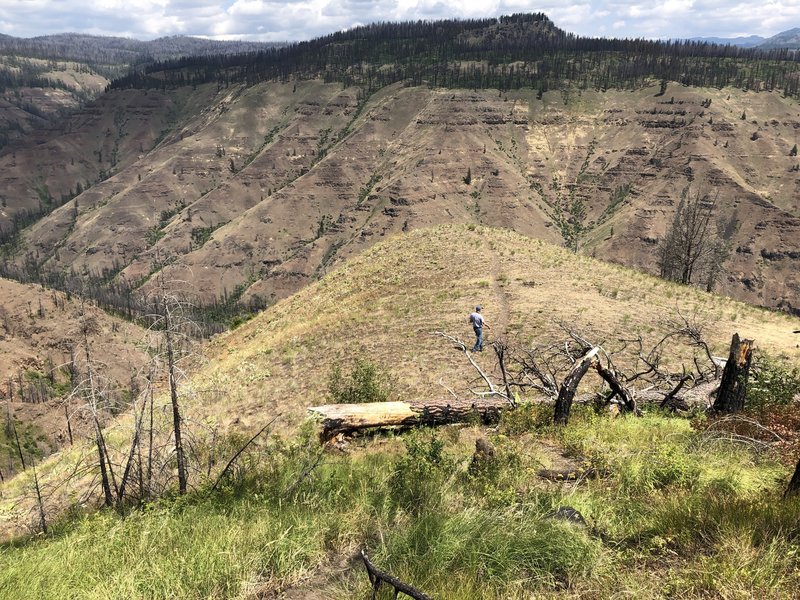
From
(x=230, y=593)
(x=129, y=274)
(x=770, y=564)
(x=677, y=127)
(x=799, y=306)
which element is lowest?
(x=129, y=274)

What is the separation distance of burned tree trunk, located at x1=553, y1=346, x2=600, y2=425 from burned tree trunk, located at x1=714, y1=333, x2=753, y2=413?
2493mm

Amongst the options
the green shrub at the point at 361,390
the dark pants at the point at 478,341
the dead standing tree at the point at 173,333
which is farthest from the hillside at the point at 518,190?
the dead standing tree at the point at 173,333

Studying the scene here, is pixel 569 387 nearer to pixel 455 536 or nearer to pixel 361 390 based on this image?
pixel 455 536

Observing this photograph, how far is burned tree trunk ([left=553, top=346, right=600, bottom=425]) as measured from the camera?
9.14 metres

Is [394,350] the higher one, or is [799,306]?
[394,350]

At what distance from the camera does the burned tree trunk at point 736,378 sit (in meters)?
9.15

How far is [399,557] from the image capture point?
4.45 m

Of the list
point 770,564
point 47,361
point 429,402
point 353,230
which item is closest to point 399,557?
point 770,564

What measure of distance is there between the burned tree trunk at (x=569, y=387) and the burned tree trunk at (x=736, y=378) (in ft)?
8.18

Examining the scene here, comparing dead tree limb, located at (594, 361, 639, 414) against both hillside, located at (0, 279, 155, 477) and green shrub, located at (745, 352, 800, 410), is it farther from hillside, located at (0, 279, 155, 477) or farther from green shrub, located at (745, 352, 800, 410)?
hillside, located at (0, 279, 155, 477)

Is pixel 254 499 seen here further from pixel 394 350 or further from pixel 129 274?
pixel 129 274

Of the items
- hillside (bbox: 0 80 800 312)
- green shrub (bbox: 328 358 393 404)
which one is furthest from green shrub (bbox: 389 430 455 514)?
A: hillside (bbox: 0 80 800 312)

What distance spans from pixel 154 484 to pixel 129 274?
201458mm

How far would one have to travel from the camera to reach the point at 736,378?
364 inches
